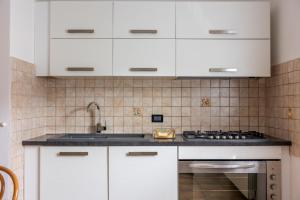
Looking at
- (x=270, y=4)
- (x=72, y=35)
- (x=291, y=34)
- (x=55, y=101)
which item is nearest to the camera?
(x=291, y=34)

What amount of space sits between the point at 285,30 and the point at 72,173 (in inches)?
82.7

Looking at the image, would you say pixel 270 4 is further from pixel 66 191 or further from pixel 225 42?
pixel 66 191

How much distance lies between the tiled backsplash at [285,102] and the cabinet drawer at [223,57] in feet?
0.51

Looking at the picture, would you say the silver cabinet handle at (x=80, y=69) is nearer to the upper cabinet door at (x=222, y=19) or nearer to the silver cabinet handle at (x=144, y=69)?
the silver cabinet handle at (x=144, y=69)

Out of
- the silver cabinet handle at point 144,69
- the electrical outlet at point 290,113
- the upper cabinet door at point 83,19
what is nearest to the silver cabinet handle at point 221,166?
the electrical outlet at point 290,113

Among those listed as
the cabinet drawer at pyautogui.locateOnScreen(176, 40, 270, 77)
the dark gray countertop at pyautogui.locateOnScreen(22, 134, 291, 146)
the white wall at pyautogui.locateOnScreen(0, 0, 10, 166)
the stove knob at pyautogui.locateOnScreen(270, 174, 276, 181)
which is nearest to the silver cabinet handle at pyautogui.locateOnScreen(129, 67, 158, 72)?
the cabinet drawer at pyautogui.locateOnScreen(176, 40, 270, 77)

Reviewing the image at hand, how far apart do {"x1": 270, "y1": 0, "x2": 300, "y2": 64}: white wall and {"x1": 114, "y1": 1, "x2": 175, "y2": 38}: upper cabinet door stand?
919 mm

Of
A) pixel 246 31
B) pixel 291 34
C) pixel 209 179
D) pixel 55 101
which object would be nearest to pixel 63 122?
pixel 55 101

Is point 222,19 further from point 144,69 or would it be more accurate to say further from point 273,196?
point 273,196

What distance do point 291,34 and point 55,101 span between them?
220cm

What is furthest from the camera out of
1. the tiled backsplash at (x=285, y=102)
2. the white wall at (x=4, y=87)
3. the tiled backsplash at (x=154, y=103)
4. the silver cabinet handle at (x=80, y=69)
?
the tiled backsplash at (x=154, y=103)

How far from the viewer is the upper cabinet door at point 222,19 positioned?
239 centimetres

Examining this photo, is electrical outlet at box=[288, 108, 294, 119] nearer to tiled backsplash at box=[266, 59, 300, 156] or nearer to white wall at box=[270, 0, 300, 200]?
tiled backsplash at box=[266, 59, 300, 156]

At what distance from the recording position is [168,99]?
2.75m
